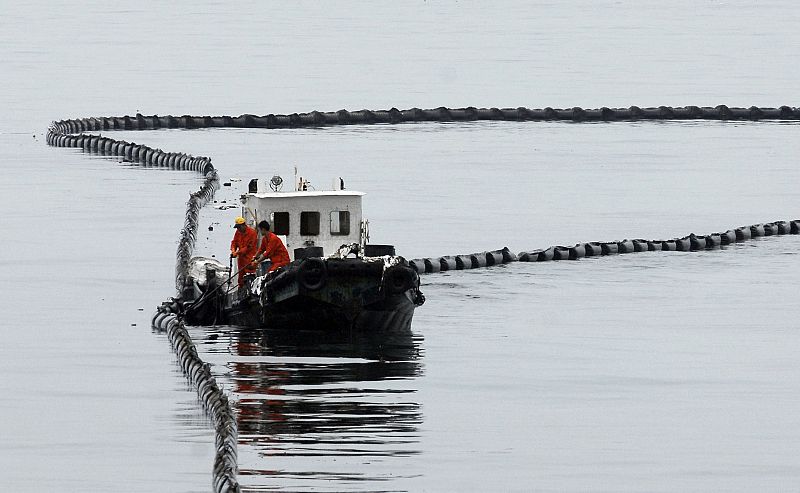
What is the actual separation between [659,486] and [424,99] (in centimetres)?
8692

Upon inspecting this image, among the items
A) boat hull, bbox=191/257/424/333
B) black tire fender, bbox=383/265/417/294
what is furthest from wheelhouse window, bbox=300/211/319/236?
black tire fender, bbox=383/265/417/294

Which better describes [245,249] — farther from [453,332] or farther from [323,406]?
[323,406]

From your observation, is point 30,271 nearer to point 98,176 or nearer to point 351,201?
point 351,201

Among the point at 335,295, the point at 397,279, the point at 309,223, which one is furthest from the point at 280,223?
the point at 397,279

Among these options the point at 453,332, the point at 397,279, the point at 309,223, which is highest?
the point at 309,223

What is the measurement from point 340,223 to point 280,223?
118 centimetres

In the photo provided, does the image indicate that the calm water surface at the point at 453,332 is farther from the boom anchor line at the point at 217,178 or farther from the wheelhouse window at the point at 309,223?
the wheelhouse window at the point at 309,223

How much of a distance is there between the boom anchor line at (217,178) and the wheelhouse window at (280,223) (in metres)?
2.62

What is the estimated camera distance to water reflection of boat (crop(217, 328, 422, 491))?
22.8m

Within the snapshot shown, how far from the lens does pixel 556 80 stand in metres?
128

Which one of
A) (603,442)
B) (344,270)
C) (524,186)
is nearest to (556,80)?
(524,186)

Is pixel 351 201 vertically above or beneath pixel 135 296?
above

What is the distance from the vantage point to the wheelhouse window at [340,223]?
116ft

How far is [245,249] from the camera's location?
34.9 meters
